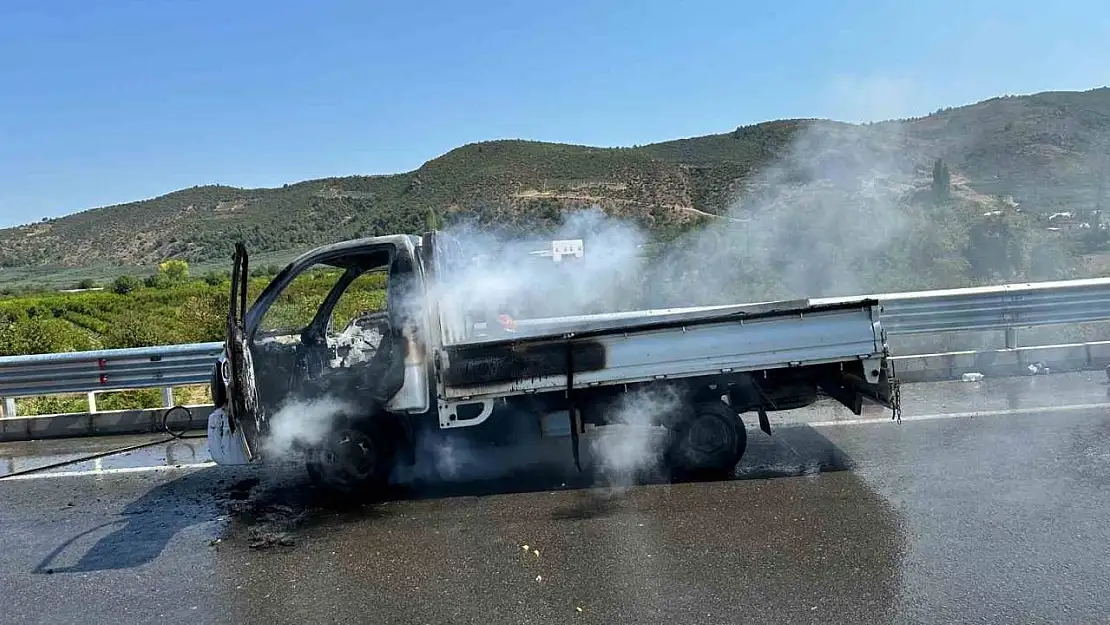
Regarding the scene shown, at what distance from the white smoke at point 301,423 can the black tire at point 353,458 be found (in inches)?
3.3

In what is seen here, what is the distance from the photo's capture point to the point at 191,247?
50.1 meters

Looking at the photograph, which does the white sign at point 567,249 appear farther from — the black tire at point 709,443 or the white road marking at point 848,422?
the black tire at point 709,443

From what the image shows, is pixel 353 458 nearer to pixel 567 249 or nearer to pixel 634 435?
pixel 634 435

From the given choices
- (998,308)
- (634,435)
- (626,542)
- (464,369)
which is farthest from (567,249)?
(626,542)

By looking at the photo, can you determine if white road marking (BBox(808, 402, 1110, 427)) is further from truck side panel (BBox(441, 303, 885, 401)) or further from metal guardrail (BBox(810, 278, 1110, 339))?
metal guardrail (BBox(810, 278, 1110, 339))

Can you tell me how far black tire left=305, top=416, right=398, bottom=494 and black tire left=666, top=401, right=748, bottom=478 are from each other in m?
2.21

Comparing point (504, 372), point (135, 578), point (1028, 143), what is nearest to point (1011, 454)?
point (504, 372)

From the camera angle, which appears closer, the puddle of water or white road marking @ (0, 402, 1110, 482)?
white road marking @ (0, 402, 1110, 482)

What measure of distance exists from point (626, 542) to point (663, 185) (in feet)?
109

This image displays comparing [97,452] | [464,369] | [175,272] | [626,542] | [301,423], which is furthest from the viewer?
[175,272]

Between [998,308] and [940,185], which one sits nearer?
[998,308]

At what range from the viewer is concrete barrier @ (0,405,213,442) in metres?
9.05

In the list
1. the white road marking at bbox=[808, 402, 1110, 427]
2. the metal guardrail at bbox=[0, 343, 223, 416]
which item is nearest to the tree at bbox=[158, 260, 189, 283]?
the metal guardrail at bbox=[0, 343, 223, 416]

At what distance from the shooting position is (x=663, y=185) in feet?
122
